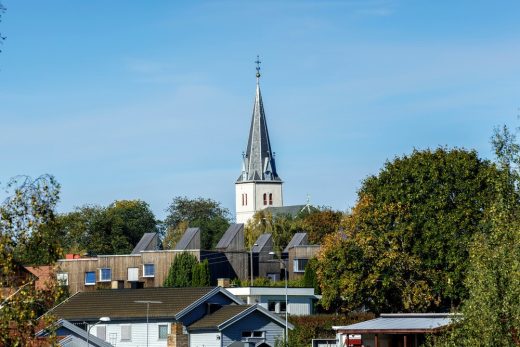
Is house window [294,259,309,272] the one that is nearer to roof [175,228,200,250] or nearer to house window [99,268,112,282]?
roof [175,228,200,250]

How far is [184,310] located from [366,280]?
36.6 ft

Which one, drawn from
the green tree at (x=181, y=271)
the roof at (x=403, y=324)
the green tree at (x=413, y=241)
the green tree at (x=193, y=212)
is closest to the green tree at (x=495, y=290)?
the roof at (x=403, y=324)

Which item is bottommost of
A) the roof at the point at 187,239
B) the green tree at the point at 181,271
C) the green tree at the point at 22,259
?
the green tree at the point at 22,259

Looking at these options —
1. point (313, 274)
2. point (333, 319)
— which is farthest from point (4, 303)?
point (313, 274)

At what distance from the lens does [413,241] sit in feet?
239

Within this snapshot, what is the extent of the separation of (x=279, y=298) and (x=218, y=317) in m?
14.3

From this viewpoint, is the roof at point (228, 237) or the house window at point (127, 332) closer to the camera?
the house window at point (127, 332)

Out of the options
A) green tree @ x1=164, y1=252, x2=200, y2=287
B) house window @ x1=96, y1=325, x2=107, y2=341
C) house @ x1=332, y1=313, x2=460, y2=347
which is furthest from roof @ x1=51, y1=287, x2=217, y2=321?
house @ x1=332, y1=313, x2=460, y2=347

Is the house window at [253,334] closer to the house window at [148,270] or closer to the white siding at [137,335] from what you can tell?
the white siding at [137,335]

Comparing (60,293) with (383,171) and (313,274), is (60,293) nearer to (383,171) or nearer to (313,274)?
(383,171)

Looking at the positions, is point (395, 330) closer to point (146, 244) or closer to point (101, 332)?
point (101, 332)

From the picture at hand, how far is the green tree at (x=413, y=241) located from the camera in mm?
71062

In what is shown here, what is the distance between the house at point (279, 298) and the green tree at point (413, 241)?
36.7 ft

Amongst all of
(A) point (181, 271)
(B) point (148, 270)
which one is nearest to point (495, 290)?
(A) point (181, 271)
